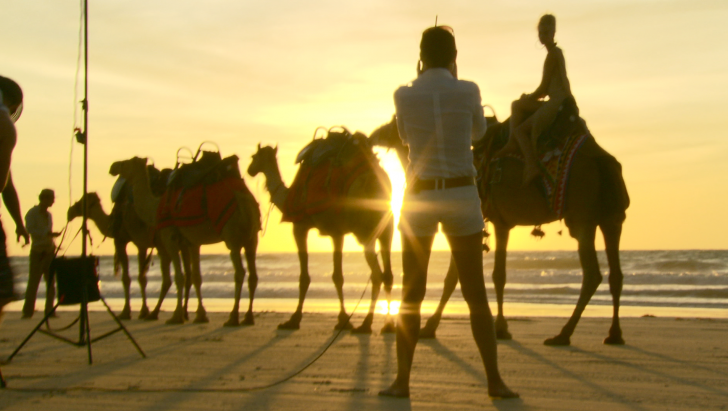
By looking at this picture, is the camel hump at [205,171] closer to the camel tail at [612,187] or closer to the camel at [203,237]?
the camel at [203,237]

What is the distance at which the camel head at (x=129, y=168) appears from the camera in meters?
13.4

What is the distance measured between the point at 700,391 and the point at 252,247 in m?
7.72


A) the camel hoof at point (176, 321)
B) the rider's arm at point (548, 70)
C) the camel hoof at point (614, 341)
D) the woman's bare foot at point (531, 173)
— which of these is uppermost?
the rider's arm at point (548, 70)

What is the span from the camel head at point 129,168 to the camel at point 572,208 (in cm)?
586

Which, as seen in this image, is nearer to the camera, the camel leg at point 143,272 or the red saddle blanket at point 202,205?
the red saddle blanket at point 202,205

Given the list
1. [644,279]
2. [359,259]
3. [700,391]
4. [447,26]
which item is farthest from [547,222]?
[359,259]

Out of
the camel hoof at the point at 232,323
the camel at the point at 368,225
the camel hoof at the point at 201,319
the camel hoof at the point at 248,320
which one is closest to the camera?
the camel at the point at 368,225

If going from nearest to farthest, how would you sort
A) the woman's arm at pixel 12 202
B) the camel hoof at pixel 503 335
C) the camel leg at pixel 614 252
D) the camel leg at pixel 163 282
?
the woman's arm at pixel 12 202 < the camel leg at pixel 614 252 < the camel hoof at pixel 503 335 < the camel leg at pixel 163 282

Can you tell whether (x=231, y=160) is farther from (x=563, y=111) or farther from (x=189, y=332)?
(x=563, y=111)

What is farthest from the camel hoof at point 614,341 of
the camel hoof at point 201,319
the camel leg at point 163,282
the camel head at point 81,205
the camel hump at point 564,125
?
the camel head at point 81,205

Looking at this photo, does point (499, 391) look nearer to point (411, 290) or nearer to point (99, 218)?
point (411, 290)

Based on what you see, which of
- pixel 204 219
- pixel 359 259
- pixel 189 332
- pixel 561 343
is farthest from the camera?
pixel 359 259

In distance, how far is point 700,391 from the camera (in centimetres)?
567

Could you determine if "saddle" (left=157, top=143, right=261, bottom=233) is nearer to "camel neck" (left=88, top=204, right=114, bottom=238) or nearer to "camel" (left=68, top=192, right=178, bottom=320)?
"camel" (left=68, top=192, right=178, bottom=320)
